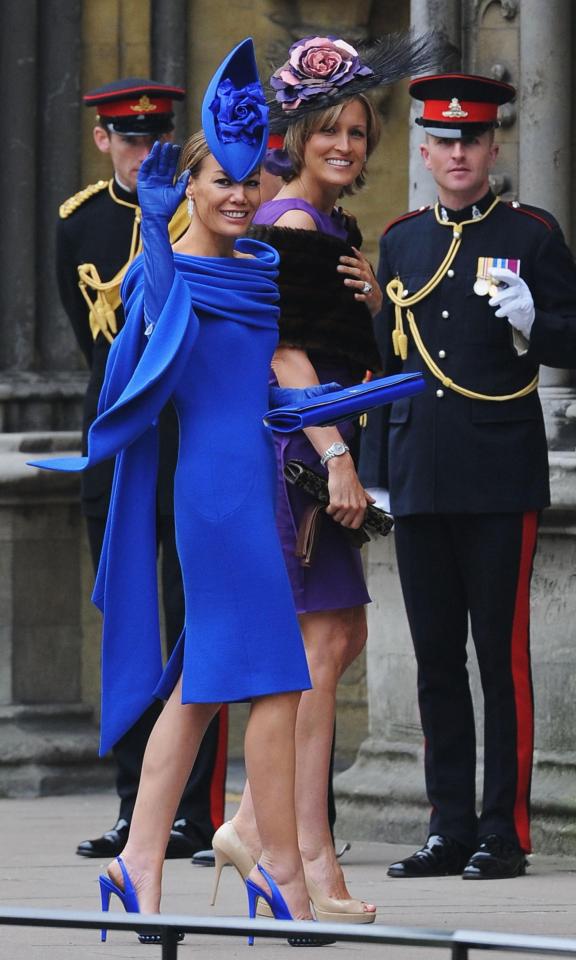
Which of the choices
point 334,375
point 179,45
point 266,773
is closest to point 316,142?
point 334,375

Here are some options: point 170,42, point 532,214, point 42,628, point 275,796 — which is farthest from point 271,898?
point 170,42

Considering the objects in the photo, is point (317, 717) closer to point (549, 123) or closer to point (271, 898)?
point (271, 898)

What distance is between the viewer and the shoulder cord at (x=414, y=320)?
20.9 ft

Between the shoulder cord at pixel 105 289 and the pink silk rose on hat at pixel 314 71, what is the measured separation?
48.6 inches

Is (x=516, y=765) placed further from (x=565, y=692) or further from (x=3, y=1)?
(x=3, y=1)

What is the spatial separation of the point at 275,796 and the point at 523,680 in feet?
5.11

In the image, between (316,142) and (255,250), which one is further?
(316,142)

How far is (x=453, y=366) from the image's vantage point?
6.42 metres

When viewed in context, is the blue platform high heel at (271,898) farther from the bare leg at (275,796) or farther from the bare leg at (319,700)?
the bare leg at (319,700)

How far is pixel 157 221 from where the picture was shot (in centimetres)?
489

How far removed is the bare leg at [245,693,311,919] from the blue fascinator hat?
1.05 metres

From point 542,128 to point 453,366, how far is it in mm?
1072

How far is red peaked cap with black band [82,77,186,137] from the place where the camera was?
715 cm

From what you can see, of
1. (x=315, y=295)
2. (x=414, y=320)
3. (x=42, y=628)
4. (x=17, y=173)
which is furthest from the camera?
(x=17, y=173)
